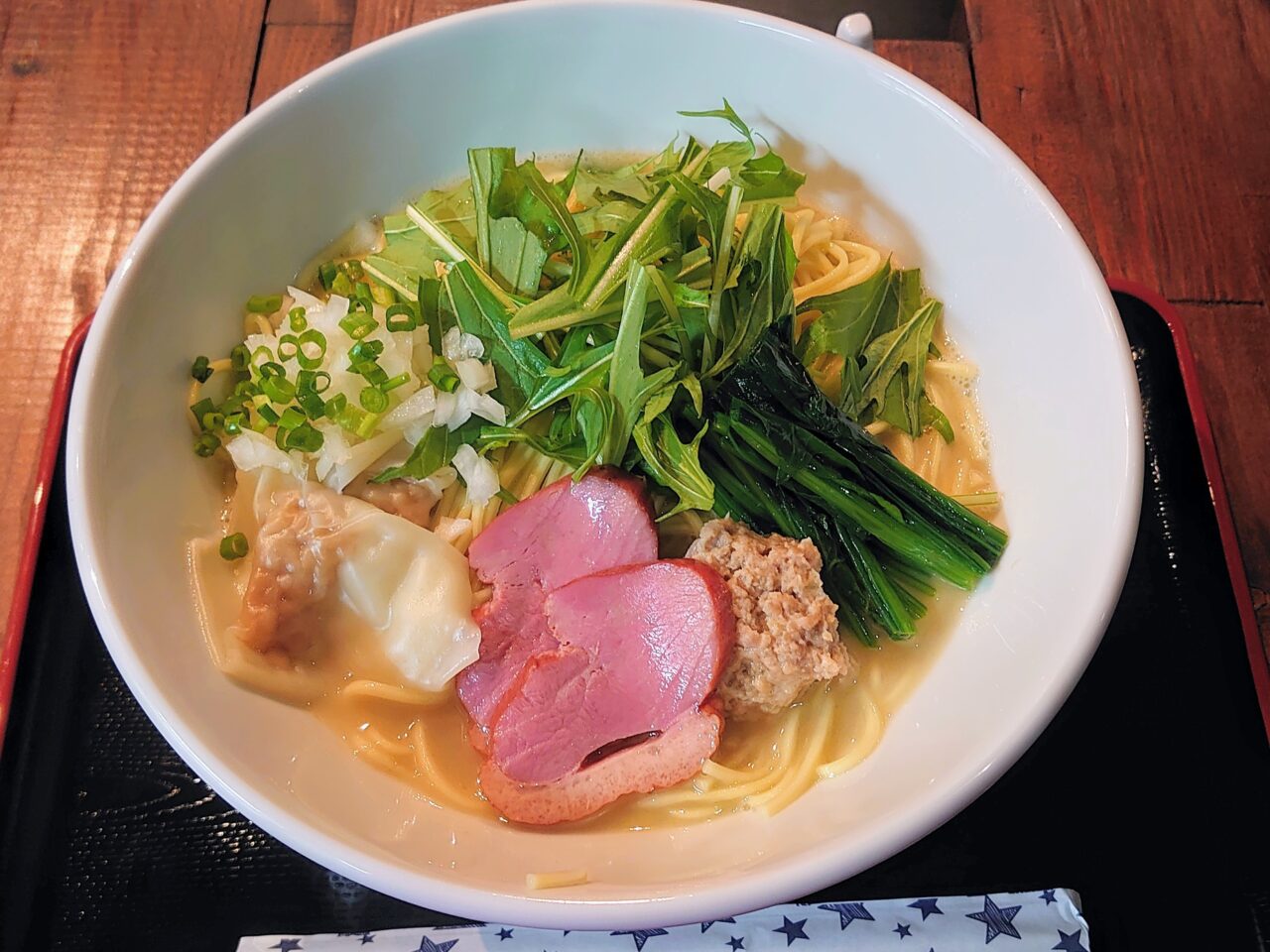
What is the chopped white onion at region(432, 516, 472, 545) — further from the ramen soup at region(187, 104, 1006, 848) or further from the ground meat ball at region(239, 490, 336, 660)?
the ground meat ball at region(239, 490, 336, 660)

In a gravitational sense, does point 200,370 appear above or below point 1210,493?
below

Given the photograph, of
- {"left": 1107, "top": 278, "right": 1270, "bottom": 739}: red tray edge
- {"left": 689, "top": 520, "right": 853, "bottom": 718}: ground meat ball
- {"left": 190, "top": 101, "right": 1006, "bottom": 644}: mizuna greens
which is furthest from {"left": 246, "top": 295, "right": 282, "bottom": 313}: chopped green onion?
{"left": 1107, "top": 278, "right": 1270, "bottom": 739}: red tray edge

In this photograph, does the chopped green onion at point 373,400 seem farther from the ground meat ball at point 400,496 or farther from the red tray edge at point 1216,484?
the red tray edge at point 1216,484

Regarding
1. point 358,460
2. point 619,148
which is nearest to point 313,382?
point 358,460

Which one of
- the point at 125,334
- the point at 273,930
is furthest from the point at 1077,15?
the point at 273,930

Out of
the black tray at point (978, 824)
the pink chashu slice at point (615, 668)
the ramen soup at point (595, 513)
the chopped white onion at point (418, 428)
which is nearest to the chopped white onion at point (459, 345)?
the ramen soup at point (595, 513)

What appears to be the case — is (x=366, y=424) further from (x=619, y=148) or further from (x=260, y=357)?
(x=619, y=148)

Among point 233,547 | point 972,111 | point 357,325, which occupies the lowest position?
point 233,547
